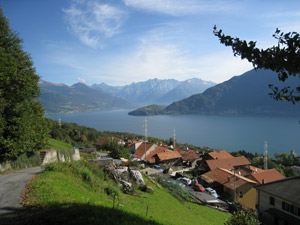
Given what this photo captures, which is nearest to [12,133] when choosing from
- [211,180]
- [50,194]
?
[50,194]

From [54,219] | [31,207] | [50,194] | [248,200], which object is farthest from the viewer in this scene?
[248,200]


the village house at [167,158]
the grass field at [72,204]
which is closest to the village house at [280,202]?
the grass field at [72,204]

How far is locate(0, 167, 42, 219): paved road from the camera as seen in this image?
5.80 m

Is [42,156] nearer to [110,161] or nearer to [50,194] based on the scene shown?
[110,161]

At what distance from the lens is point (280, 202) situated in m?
16.4

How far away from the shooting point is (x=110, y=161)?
14539mm

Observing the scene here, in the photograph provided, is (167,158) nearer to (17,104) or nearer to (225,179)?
(225,179)

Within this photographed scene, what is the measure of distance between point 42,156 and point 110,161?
4.53 metres

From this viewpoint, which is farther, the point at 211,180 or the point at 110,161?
the point at 211,180

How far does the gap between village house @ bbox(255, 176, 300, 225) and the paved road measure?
1754cm

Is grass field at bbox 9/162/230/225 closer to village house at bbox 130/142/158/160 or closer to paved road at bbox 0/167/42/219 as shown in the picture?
paved road at bbox 0/167/42/219

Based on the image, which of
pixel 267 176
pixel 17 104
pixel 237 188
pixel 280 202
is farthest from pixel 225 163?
pixel 17 104

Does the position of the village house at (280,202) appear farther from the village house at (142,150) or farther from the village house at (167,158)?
the village house at (142,150)

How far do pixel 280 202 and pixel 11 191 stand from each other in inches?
733
